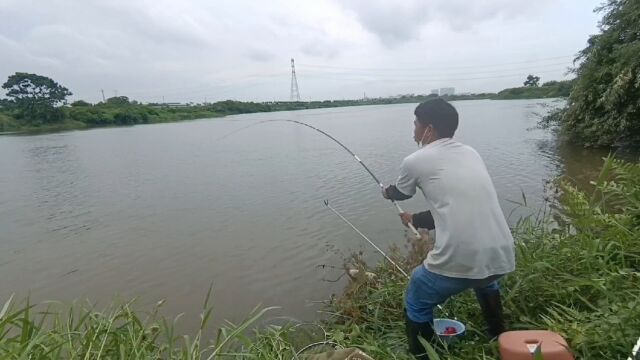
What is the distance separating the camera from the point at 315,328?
446cm

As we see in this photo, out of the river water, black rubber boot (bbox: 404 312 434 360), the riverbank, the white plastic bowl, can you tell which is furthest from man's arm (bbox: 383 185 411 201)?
the river water

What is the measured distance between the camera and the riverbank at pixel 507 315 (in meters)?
2.36

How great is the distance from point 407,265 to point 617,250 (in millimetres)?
2002

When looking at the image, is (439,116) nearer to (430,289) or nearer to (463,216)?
(463,216)

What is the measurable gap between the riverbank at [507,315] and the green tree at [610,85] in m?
8.57

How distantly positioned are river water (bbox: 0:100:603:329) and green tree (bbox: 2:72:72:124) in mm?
44076

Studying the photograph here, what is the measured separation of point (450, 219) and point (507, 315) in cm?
128

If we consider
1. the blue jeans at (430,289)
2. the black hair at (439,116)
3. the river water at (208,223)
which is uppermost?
the black hair at (439,116)

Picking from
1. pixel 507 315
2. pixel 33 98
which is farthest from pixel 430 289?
pixel 33 98

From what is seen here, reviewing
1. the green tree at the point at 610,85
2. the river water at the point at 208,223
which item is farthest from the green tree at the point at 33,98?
the green tree at the point at 610,85

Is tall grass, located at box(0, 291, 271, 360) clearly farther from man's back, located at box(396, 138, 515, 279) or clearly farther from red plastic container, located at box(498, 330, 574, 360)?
red plastic container, located at box(498, 330, 574, 360)

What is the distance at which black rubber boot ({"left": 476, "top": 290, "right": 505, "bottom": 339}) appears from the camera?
2.82 meters

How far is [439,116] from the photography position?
2.64 m

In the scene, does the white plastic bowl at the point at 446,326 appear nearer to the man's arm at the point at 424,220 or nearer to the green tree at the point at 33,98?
the man's arm at the point at 424,220
